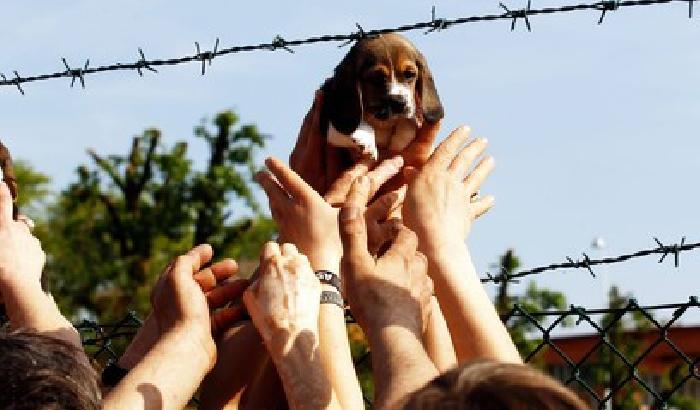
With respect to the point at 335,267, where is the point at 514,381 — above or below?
above

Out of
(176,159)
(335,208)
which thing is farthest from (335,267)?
(176,159)

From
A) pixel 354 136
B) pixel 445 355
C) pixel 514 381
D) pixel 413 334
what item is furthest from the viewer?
pixel 354 136

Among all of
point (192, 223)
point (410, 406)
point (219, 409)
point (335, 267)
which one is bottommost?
point (192, 223)

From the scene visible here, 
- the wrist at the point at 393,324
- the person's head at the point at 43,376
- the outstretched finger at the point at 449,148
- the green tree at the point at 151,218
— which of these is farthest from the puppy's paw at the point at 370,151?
the green tree at the point at 151,218

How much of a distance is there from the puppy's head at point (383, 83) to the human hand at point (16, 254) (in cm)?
153

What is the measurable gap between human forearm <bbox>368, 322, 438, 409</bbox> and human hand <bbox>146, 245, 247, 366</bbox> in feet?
1.81

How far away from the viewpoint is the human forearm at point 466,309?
11.9ft

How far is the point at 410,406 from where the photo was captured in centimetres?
264

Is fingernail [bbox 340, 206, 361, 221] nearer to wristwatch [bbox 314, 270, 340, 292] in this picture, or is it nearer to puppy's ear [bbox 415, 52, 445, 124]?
wristwatch [bbox 314, 270, 340, 292]

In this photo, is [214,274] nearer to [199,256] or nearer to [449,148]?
[199,256]

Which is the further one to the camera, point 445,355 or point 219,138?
point 219,138

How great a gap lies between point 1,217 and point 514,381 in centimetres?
195

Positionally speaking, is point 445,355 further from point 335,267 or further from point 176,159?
point 176,159

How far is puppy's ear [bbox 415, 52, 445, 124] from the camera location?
5.34m
